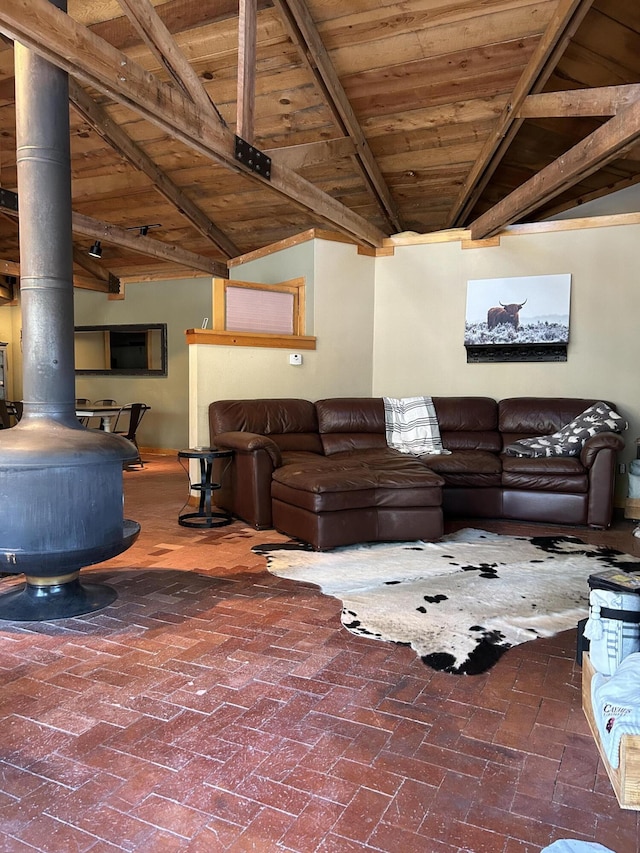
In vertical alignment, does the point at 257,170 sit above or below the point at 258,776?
above

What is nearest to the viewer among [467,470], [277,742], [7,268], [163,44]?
[277,742]

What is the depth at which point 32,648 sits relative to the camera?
2338mm

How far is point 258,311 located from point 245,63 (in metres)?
2.17

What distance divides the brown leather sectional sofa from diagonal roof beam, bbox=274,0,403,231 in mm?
2453

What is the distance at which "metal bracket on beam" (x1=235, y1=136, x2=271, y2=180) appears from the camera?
370 centimetres

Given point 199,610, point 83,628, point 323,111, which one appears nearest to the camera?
point 83,628

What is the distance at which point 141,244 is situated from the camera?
706cm

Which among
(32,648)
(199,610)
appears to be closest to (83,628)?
(32,648)

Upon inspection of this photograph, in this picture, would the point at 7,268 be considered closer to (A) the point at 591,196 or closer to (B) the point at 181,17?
(B) the point at 181,17

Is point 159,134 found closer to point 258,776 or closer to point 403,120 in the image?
point 403,120

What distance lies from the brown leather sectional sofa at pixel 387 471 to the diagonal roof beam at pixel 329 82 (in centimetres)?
245

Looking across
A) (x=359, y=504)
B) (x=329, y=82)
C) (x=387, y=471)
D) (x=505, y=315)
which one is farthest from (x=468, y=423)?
(x=329, y=82)

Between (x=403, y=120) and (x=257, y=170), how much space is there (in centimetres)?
218

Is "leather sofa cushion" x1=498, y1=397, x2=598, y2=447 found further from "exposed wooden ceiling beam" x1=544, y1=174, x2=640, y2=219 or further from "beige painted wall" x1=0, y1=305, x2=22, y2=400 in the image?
"beige painted wall" x1=0, y1=305, x2=22, y2=400
